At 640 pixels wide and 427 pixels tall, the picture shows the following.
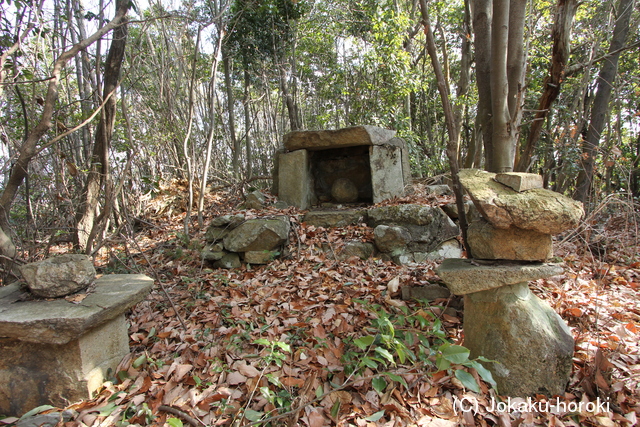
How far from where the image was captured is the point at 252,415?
1.67 meters

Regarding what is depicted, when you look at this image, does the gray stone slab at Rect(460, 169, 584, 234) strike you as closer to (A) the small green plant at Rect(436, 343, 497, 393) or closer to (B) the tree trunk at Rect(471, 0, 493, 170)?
(A) the small green plant at Rect(436, 343, 497, 393)

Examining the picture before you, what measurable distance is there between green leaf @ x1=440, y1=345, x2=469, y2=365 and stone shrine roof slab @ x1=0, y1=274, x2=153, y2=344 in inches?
70.9

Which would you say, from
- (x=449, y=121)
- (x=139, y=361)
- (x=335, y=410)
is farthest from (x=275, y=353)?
(x=449, y=121)

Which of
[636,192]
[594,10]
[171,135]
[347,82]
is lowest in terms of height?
[636,192]

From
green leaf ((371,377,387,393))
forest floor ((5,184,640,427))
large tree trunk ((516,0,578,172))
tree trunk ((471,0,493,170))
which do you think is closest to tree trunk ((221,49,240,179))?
forest floor ((5,184,640,427))

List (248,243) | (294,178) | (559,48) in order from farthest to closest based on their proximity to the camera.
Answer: (294,178) < (248,243) < (559,48)

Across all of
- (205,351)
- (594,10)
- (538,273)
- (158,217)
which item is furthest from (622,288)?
(594,10)

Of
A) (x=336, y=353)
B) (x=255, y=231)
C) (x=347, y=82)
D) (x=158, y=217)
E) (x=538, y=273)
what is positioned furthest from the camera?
(x=347, y=82)

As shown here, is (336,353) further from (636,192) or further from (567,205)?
(636,192)

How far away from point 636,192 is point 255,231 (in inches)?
306

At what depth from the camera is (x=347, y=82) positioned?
7.40 meters

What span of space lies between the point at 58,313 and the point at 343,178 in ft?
13.3

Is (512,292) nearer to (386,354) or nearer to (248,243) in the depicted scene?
(386,354)

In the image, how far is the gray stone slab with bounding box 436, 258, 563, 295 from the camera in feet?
5.85
